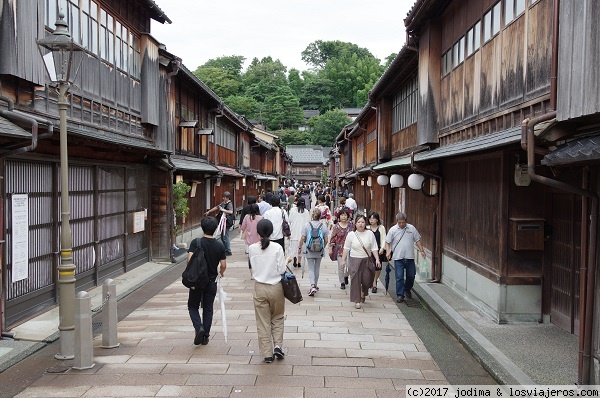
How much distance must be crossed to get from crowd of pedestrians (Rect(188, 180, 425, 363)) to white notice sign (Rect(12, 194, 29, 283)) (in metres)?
3.21

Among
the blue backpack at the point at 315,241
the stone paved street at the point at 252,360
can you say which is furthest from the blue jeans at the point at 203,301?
the blue backpack at the point at 315,241

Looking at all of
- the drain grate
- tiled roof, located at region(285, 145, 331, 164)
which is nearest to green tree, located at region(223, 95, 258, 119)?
tiled roof, located at region(285, 145, 331, 164)

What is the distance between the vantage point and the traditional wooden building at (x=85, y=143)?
8695 mm

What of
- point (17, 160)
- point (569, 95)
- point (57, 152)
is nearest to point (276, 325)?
point (569, 95)

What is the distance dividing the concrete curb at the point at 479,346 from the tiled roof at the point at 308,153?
7644cm

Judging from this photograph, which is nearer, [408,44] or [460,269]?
[460,269]

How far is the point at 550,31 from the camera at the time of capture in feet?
24.8

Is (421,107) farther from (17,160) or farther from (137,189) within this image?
(17,160)

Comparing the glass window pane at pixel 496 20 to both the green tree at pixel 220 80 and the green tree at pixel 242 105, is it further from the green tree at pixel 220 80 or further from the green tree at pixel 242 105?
the green tree at pixel 220 80

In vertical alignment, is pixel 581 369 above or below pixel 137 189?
below

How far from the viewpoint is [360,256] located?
11.0 m

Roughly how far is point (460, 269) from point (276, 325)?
6.01 metres

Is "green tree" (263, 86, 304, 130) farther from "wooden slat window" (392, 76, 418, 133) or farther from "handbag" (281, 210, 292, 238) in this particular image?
"handbag" (281, 210, 292, 238)

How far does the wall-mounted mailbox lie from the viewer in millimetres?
9016
